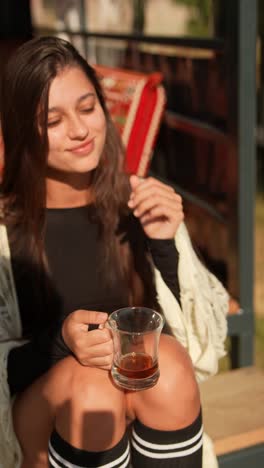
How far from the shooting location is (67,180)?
2.10m

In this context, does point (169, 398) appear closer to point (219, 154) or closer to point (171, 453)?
point (171, 453)

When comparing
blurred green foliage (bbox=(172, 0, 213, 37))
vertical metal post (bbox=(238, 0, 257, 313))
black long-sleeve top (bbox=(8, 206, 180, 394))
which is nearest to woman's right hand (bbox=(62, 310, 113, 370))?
black long-sleeve top (bbox=(8, 206, 180, 394))

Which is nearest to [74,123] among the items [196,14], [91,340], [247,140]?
[91,340]

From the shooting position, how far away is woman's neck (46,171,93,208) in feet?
6.84

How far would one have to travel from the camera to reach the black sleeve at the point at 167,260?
2037 mm

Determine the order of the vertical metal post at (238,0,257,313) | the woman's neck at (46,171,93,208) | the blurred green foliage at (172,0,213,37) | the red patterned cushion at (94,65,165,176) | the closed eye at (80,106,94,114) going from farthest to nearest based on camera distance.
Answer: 1. the blurred green foliage at (172,0,213,37)
2. the red patterned cushion at (94,65,165,176)
3. the vertical metal post at (238,0,257,313)
4. the woman's neck at (46,171,93,208)
5. the closed eye at (80,106,94,114)

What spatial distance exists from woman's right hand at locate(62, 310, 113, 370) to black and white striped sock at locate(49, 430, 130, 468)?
0.65ft

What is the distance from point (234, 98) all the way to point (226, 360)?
1.58 meters

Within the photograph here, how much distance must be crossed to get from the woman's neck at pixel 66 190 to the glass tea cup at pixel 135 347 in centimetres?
52

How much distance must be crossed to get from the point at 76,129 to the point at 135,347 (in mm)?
621

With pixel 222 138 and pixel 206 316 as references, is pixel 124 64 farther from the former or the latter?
pixel 206 316

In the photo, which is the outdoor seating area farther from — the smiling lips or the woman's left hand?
the smiling lips

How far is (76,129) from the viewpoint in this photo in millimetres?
1905

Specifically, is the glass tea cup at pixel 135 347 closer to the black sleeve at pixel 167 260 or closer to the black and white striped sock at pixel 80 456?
the black and white striped sock at pixel 80 456
